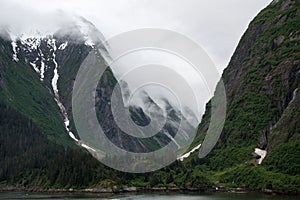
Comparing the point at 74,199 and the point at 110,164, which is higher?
the point at 110,164

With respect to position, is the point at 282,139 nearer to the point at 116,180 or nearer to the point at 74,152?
the point at 116,180

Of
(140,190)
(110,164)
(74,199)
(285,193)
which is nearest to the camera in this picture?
(74,199)

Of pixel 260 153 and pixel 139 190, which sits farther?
pixel 260 153

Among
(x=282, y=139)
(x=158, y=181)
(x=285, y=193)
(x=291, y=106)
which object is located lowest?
(x=285, y=193)

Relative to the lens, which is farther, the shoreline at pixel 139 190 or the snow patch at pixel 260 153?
the snow patch at pixel 260 153

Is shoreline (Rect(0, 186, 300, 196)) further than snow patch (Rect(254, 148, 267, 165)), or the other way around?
snow patch (Rect(254, 148, 267, 165))

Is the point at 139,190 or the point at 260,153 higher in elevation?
the point at 260,153

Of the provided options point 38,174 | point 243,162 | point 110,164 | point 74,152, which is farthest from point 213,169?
point 38,174

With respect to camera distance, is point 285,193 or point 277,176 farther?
point 277,176

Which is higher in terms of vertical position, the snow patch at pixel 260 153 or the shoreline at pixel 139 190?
the snow patch at pixel 260 153

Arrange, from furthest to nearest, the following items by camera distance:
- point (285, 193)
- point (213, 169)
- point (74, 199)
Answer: point (213, 169) < point (285, 193) < point (74, 199)

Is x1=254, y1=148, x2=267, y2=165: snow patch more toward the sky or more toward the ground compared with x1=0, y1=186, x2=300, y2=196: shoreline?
more toward the sky
